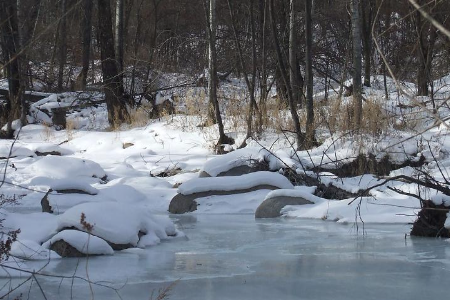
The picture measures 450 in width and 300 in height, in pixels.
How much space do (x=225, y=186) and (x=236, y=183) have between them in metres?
0.14

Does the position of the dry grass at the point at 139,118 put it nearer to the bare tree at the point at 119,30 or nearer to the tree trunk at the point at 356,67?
the bare tree at the point at 119,30

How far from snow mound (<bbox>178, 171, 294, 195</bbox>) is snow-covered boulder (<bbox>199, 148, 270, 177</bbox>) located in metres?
0.74

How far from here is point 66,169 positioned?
31.1ft

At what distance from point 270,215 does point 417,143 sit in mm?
3037

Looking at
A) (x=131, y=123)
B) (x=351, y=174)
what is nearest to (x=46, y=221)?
(x=351, y=174)

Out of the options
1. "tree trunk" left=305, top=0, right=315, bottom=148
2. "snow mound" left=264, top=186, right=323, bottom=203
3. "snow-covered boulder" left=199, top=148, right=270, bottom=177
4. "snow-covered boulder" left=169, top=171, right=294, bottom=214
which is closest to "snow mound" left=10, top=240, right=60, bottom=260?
"snow mound" left=264, top=186, right=323, bottom=203

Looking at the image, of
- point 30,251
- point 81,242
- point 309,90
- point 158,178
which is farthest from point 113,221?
point 309,90

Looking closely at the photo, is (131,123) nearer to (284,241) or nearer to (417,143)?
(417,143)

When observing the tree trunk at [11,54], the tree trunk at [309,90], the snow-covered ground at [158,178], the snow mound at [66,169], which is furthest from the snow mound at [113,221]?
the tree trunk at [309,90]

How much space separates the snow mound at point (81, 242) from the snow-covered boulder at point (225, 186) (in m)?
Answer: 3.05

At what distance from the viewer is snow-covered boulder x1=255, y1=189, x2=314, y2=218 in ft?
22.6

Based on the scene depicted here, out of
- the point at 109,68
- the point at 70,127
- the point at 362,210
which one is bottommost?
the point at 362,210

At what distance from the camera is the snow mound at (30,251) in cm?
429

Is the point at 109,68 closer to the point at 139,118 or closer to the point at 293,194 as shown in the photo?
the point at 139,118
